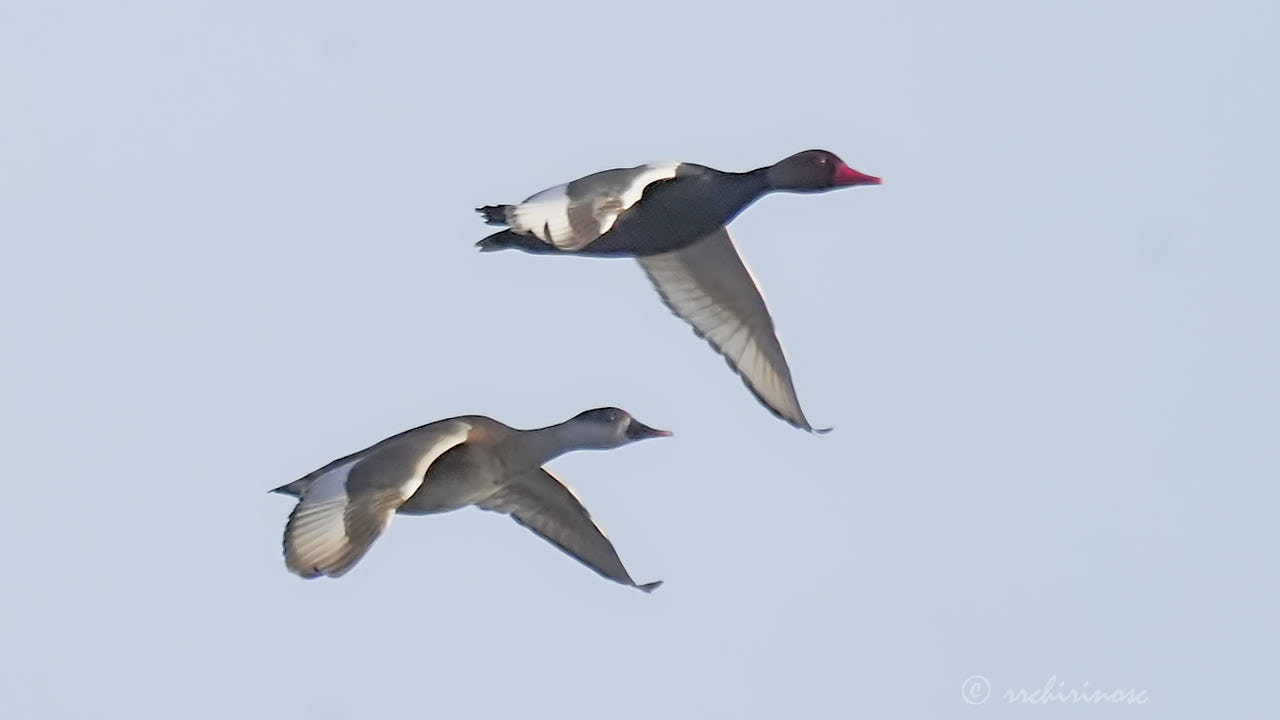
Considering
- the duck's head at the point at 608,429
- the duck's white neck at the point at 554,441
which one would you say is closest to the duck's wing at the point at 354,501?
the duck's white neck at the point at 554,441

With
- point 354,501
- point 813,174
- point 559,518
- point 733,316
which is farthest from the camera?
point 733,316

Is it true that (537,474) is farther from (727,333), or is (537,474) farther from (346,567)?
(346,567)

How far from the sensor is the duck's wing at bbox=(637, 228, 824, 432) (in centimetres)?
1989

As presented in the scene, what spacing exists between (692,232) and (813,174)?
0.92 m

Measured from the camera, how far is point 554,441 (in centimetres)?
1820

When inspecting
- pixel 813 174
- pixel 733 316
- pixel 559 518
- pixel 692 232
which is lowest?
pixel 559 518

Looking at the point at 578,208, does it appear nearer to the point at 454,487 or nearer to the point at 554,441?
the point at 554,441

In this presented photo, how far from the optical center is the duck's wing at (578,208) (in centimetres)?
1694

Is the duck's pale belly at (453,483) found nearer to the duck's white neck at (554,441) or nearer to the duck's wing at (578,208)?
the duck's white neck at (554,441)

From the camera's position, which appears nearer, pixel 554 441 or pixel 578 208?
pixel 578 208

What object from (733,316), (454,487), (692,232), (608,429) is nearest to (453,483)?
(454,487)

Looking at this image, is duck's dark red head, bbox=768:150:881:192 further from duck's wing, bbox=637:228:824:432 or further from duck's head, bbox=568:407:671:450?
duck's head, bbox=568:407:671:450

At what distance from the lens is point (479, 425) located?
708 inches

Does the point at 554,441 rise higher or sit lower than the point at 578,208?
lower
